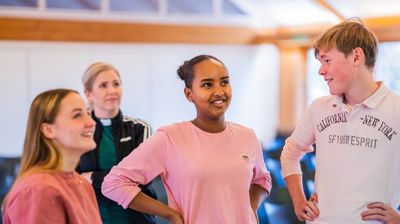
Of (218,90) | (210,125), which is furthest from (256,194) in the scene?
(218,90)

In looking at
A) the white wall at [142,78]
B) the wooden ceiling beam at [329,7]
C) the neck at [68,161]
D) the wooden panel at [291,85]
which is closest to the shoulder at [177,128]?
the neck at [68,161]

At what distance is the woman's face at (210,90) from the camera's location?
6.34ft

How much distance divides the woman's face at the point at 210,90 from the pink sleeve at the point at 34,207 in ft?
2.07

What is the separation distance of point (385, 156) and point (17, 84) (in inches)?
235

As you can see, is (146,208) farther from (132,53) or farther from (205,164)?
(132,53)

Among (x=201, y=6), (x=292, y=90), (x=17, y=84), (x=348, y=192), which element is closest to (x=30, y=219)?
(x=348, y=192)

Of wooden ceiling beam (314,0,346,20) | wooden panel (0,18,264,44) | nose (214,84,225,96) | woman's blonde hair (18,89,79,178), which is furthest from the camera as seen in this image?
wooden ceiling beam (314,0,346,20)

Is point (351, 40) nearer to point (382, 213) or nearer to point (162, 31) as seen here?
point (382, 213)

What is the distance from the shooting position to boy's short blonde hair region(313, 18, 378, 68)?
1820mm

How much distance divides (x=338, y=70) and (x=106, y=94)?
1.22 metres

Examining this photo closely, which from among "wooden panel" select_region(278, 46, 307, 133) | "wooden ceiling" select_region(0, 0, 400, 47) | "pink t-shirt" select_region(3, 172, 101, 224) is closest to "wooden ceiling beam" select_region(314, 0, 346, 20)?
"wooden ceiling" select_region(0, 0, 400, 47)

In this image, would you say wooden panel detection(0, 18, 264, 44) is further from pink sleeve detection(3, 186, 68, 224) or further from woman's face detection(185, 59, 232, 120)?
pink sleeve detection(3, 186, 68, 224)

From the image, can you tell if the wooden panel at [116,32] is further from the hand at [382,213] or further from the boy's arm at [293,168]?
the hand at [382,213]

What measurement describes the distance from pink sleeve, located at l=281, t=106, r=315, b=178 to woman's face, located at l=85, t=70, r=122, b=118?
911 millimetres
